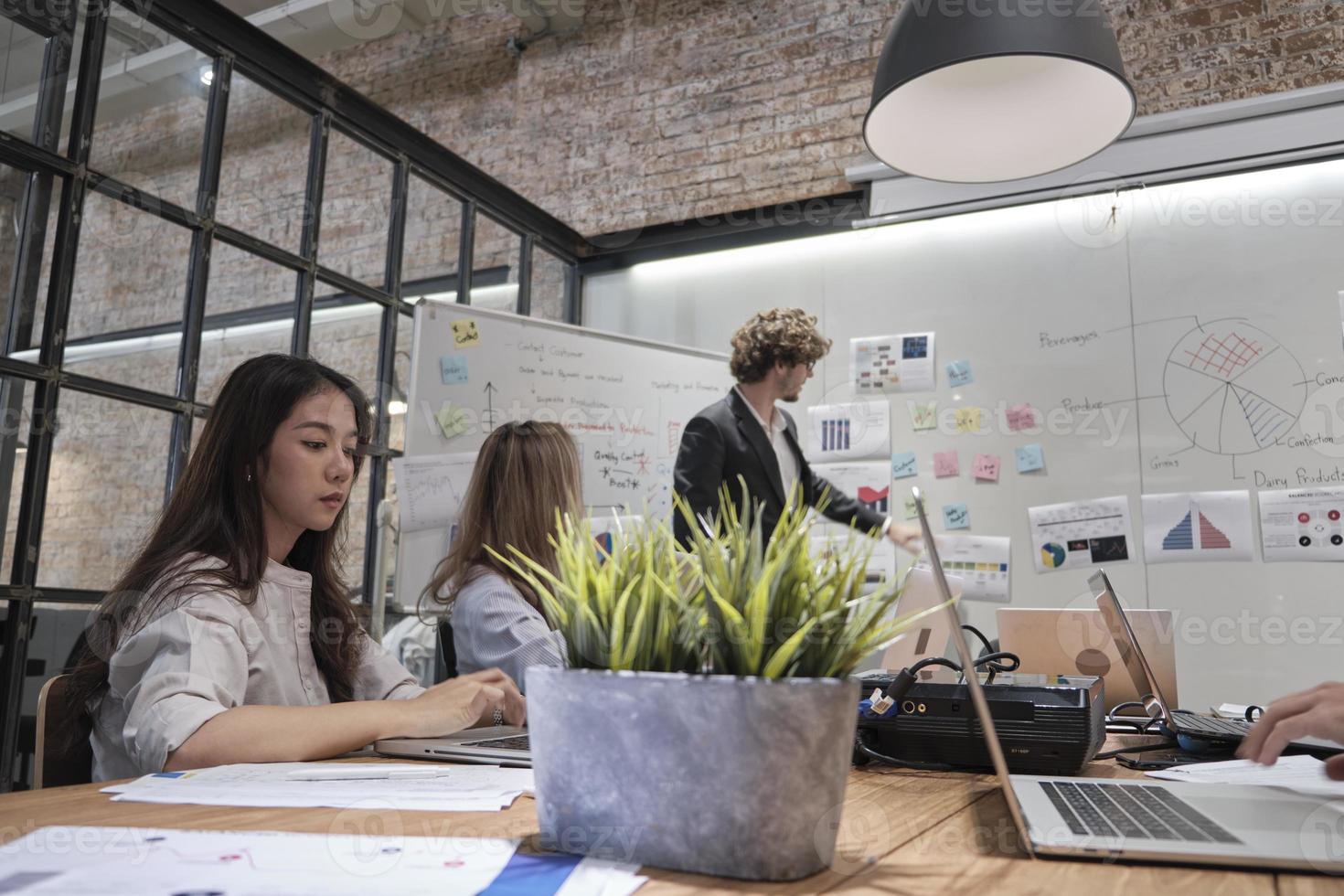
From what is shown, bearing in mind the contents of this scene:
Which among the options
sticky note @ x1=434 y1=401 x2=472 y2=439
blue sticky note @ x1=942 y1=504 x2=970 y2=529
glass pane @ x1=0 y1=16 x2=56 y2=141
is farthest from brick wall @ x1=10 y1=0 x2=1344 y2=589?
blue sticky note @ x1=942 y1=504 x2=970 y2=529

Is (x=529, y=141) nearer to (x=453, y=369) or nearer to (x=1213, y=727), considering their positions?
(x=453, y=369)

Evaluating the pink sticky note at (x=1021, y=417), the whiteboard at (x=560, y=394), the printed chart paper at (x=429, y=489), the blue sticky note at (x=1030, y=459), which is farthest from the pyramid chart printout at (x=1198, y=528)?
the printed chart paper at (x=429, y=489)

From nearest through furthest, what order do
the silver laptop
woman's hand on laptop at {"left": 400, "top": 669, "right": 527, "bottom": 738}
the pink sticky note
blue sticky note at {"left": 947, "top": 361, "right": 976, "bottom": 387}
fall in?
the silver laptop, woman's hand on laptop at {"left": 400, "top": 669, "right": 527, "bottom": 738}, the pink sticky note, blue sticky note at {"left": 947, "top": 361, "right": 976, "bottom": 387}

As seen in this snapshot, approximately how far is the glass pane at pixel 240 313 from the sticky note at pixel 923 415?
218cm

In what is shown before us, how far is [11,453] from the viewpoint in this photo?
206 centimetres

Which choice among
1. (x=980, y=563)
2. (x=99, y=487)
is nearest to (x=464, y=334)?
(x=99, y=487)

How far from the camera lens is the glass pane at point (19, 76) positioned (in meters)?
2.07

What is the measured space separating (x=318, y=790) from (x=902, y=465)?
3044mm

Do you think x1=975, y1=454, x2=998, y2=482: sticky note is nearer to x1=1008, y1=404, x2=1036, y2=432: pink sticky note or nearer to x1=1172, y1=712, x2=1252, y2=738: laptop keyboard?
x1=1008, y1=404, x2=1036, y2=432: pink sticky note

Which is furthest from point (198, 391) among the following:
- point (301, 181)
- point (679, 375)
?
point (679, 375)

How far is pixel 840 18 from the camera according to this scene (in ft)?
12.4

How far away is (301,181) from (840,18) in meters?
2.21

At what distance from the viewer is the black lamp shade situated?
5.20 ft

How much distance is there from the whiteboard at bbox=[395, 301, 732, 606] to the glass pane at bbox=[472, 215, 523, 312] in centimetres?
36
